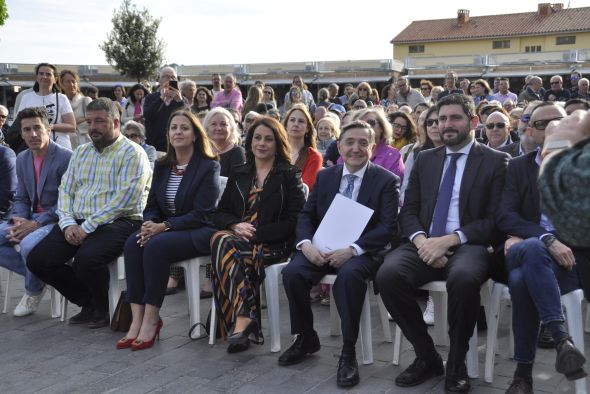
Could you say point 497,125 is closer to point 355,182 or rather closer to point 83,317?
point 355,182

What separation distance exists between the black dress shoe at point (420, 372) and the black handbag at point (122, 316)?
7.01ft

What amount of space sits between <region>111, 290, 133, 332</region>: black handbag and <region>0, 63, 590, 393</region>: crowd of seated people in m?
0.14

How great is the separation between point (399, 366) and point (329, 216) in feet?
3.47

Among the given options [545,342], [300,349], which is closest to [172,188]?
[300,349]

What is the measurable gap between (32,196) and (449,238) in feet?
11.7

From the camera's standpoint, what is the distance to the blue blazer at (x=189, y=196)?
16.2 feet

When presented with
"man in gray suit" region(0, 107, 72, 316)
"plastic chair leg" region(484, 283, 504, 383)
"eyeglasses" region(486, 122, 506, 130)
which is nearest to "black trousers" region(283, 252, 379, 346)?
"plastic chair leg" region(484, 283, 504, 383)

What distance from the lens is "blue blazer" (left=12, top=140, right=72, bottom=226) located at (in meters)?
5.62

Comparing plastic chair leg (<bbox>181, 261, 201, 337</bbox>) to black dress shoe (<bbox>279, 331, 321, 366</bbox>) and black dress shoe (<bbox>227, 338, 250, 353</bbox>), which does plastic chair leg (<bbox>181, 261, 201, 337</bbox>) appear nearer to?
black dress shoe (<bbox>227, 338, 250, 353</bbox>)

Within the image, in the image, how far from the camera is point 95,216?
513 centimetres

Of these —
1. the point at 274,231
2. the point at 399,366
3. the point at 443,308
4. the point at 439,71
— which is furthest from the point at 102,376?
the point at 439,71

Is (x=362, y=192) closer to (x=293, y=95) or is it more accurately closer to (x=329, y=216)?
(x=329, y=216)

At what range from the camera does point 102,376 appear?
4.03m

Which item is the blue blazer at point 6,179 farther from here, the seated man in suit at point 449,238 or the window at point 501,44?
the window at point 501,44
